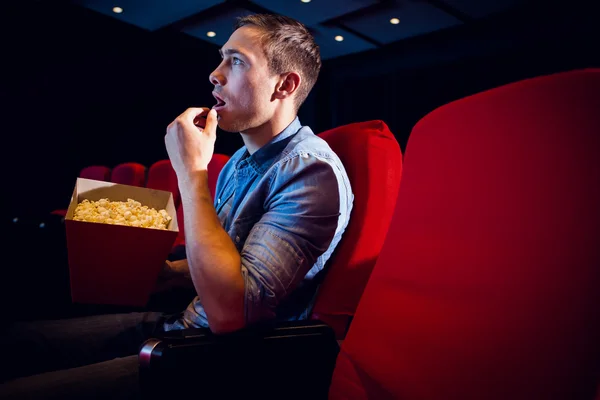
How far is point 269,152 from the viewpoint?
120 centimetres

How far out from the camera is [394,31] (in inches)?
217

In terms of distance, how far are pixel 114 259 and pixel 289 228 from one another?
15.5 inches

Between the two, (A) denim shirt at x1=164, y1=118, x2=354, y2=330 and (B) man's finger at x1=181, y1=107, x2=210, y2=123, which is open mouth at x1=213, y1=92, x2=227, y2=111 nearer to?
(B) man's finger at x1=181, y1=107, x2=210, y2=123

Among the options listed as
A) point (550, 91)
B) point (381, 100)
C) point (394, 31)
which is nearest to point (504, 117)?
point (550, 91)

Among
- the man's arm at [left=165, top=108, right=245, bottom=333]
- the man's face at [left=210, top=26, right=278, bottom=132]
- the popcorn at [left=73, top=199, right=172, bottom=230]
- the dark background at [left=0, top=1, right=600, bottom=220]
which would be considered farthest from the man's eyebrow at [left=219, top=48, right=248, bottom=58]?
the dark background at [left=0, top=1, right=600, bottom=220]

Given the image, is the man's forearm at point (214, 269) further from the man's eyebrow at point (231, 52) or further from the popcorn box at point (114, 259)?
the man's eyebrow at point (231, 52)

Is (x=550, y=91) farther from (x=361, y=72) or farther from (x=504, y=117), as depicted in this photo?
(x=361, y=72)

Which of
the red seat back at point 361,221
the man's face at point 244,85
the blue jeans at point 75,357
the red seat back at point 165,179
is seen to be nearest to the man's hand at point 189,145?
the man's face at point 244,85

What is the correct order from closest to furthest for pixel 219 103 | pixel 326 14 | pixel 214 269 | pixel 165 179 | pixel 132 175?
pixel 214 269 < pixel 219 103 < pixel 165 179 < pixel 132 175 < pixel 326 14

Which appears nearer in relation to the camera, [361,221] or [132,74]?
[361,221]

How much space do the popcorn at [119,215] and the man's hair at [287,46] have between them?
1.61ft

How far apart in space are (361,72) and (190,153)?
5.77 meters

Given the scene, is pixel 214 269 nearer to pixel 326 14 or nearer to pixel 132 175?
pixel 132 175

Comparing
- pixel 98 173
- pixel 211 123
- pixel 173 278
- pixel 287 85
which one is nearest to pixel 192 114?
pixel 211 123
